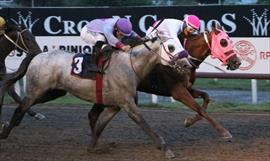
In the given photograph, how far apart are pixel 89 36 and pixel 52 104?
615 cm

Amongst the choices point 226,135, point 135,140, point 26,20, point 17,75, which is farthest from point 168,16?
point 226,135

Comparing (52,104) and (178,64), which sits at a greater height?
(178,64)

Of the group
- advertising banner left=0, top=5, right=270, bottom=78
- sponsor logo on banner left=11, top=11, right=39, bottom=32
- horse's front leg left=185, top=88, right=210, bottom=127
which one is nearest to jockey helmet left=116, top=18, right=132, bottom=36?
horse's front leg left=185, top=88, right=210, bottom=127

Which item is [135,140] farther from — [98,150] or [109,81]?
[109,81]

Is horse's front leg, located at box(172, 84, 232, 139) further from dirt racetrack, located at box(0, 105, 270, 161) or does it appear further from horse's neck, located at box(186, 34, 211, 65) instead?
horse's neck, located at box(186, 34, 211, 65)

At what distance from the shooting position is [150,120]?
38.9 ft

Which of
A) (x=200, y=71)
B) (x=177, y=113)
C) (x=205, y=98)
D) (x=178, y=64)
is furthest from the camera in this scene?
(x=200, y=71)

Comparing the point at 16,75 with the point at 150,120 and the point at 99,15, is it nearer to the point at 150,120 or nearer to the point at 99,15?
the point at 150,120

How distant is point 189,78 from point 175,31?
1065mm

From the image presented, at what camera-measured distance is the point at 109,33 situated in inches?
336

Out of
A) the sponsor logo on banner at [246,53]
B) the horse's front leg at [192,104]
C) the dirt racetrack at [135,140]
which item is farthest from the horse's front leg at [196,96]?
the sponsor logo on banner at [246,53]

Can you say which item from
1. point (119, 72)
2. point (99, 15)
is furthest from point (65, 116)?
point (119, 72)

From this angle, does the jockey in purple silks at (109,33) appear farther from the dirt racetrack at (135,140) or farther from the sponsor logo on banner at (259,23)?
the sponsor logo on banner at (259,23)

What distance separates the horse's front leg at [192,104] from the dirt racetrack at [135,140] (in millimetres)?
224
